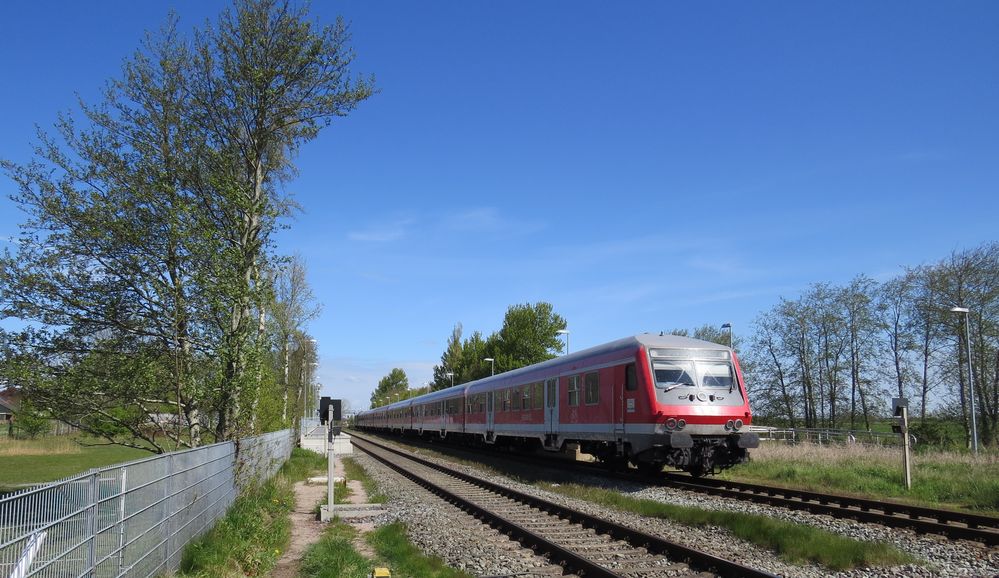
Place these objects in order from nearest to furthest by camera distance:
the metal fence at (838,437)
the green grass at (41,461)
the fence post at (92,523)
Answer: the fence post at (92,523), the green grass at (41,461), the metal fence at (838,437)

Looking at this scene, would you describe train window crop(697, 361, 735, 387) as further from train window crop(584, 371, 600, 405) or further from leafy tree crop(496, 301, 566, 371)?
leafy tree crop(496, 301, 566, 371)

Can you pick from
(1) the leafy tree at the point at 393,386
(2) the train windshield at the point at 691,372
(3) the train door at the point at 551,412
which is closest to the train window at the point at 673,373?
(2) the train windshield at the point at 691,372

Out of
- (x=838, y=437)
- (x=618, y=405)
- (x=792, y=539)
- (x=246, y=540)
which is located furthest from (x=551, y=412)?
(x=838, y=437)

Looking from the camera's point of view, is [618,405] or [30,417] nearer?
[30,417]

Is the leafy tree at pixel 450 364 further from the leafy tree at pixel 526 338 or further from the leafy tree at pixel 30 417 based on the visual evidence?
the leafy tree at pixel 30 417

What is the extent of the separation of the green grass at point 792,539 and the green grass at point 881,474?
16.6ft

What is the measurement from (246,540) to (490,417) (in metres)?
19.7

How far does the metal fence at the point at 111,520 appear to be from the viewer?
13.1 ft

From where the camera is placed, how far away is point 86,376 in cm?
1304

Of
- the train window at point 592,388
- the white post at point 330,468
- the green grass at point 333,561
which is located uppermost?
the train window at point 592,388

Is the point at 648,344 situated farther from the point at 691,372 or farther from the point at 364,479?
the point at 364,479

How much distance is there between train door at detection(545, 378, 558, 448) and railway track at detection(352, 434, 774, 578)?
19.7 ft

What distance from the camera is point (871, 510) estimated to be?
42.4 feet

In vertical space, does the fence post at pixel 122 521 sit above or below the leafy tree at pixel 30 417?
below
